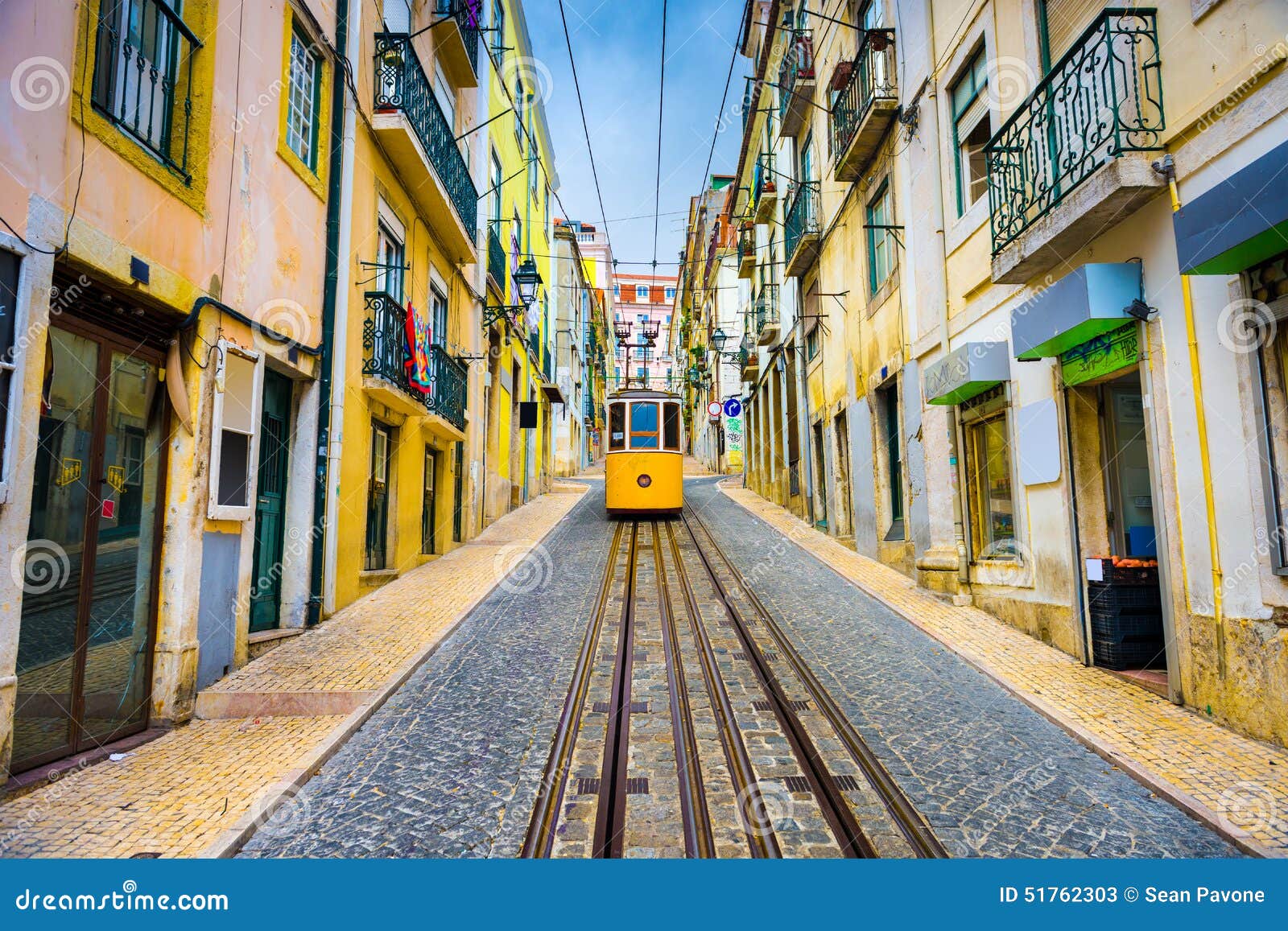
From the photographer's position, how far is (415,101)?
952 cm

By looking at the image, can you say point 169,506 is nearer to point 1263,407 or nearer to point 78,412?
point 78,412

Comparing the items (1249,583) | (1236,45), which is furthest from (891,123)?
(1249,583)

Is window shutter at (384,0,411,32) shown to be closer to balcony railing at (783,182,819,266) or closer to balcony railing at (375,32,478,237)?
balcony railing at (375,32,478,237)

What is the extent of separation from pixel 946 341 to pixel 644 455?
341 inches

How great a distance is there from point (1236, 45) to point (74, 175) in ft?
22.9

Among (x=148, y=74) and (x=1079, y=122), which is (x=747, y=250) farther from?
(x=148, y=74)

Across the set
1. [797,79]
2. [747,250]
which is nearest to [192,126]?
[797,79]

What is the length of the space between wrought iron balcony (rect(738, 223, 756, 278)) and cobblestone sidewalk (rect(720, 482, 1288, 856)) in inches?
644

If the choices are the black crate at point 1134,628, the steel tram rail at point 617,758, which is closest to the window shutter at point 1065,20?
the black crate at point 1134,628

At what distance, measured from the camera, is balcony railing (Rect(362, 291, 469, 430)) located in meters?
8.53

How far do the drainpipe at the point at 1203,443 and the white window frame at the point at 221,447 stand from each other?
7.00 m

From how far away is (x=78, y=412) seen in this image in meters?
4.45

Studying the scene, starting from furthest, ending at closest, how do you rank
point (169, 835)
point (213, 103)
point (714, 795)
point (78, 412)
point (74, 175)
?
1. point (213, 103)
2. point (78, 412)
3. point (74, 175)
4. point (714, 795)
5. point (169, 835)

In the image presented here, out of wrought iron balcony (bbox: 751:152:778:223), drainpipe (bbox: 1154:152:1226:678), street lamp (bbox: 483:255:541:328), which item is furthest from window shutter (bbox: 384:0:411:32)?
wrought iron balcony (bbox: 751:152:778:223)
